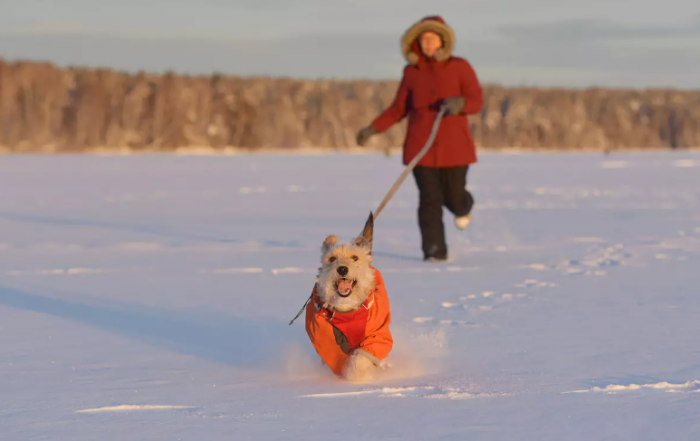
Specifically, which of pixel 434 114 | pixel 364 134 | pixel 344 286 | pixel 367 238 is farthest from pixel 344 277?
pixel 434 114

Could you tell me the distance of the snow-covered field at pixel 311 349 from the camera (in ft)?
10.3

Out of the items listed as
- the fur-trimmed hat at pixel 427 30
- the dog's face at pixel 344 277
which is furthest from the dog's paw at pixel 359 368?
the fur-trimmed hat at pixel 427 30

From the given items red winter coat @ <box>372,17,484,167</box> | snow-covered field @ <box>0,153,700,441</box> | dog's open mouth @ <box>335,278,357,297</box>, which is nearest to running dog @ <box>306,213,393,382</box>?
dog's open mouth @ <box>335,278,357,297</box>

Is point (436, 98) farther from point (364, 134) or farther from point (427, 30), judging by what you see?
point (364, 134)

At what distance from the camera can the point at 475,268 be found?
717 cm

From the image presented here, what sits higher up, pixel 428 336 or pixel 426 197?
pixel 426 197

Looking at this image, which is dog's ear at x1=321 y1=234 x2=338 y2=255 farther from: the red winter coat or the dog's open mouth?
the red winter coat

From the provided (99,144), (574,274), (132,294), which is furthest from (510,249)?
(99,144)

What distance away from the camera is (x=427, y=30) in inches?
283

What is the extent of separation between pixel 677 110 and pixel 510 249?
57.5 metres

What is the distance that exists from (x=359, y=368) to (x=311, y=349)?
2.42ft

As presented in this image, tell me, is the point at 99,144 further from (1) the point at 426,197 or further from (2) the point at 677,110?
(1) the point at 426,197

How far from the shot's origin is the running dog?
362 cm

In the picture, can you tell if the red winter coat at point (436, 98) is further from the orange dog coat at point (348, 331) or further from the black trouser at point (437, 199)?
the orange dog coat at point (348, 331)
